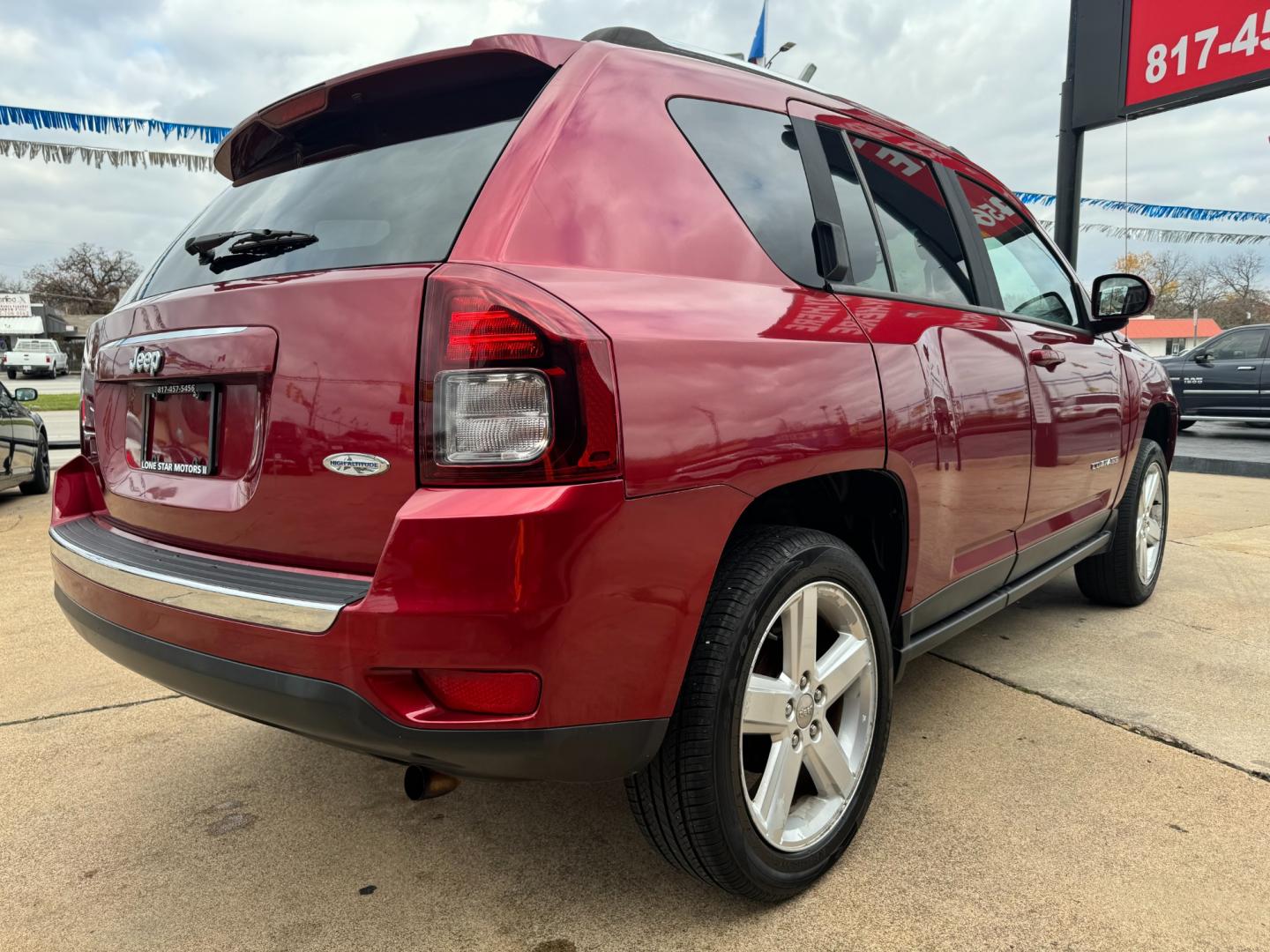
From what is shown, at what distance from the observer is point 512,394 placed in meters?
1.41

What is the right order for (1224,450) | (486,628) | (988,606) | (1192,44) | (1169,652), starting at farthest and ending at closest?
1. (1224,450)
2. (1192,44)
3. (1169,652)
4. (988,606)
5. (486,628)

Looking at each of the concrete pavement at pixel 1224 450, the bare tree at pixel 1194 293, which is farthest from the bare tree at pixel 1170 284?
the concrete pavement at pixel 1224 450

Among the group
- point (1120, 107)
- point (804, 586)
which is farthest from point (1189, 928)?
point (1120, 107)

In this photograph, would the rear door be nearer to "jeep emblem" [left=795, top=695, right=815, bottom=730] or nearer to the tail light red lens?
"jeep emblem" [left=795, top=695, right=815, bottom=730]

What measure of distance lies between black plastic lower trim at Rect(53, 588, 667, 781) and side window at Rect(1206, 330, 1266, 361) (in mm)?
14679

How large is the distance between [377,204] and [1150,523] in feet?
12.7

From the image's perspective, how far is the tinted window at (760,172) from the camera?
1.88 metres

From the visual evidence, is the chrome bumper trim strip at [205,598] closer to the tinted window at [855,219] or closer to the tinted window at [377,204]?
the tinted window at [377,204]

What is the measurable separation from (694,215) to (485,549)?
0.83m

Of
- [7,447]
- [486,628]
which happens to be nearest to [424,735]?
[486,628]

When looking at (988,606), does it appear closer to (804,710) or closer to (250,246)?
(804,710)

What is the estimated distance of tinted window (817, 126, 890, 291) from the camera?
2.20 metres

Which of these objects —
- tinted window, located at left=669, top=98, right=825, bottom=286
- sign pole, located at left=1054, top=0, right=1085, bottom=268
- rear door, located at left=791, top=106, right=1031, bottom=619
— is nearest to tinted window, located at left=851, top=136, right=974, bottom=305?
rear door, located at left=791, top=106, right=1031, bottom=619

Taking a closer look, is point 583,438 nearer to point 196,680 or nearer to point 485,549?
point 485,549
